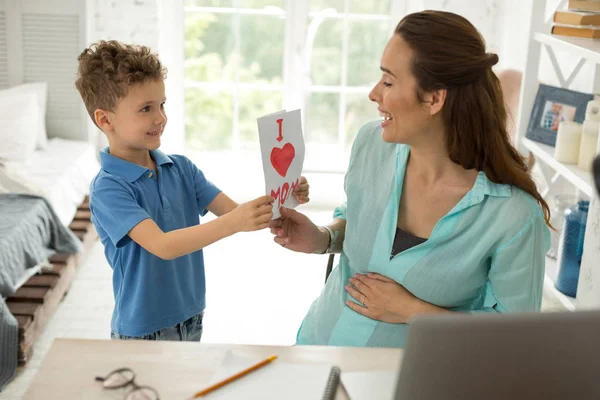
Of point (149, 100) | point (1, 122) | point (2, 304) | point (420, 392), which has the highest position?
point (149, 100)

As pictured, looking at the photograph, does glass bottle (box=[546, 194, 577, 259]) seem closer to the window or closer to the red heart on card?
the red heart on card

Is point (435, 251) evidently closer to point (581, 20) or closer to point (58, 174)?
point (581, 20)

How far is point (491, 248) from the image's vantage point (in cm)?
161

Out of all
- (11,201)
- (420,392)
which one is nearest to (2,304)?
(11,201)

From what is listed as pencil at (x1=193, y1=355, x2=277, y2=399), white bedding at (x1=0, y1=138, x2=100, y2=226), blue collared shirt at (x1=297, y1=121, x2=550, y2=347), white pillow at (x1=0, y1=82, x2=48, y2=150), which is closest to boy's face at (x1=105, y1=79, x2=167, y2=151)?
blue collared shirt at (x1=297, y1=121, x2=550, y2=347)

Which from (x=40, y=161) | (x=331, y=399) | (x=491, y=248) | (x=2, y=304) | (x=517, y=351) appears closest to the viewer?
(x=517, y=351)

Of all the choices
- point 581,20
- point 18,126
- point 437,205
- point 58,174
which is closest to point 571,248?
point 581,20

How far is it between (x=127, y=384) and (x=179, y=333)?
2.08 feet

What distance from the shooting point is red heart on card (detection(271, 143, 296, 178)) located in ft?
5.48

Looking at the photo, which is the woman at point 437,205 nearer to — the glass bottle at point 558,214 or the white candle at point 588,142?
the white candle at point 588,142

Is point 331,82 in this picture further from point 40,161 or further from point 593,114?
point 593,114

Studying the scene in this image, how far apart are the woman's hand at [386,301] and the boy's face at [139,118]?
0.61m

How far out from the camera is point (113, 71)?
5.92ft

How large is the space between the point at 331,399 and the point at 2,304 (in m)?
1.88
